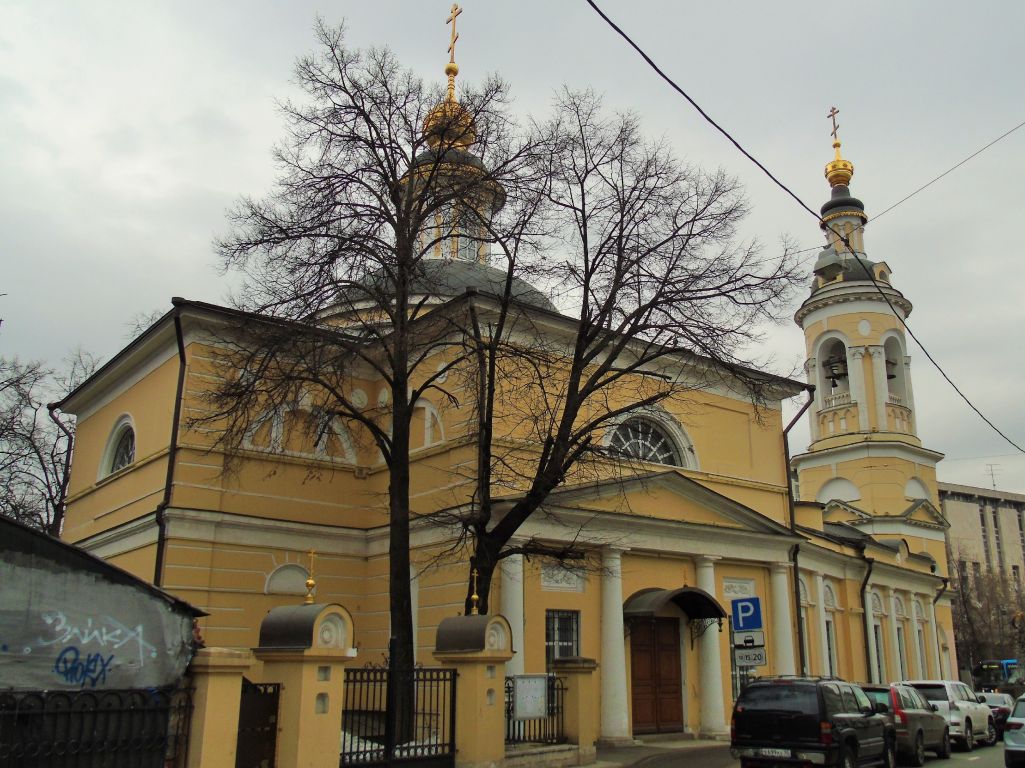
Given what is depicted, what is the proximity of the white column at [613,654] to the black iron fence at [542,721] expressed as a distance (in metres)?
3.74

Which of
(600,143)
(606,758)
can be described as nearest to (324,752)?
(606,758)

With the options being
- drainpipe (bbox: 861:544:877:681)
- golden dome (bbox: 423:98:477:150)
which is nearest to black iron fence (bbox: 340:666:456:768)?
golden dome (bbox: 423:98:477:150)

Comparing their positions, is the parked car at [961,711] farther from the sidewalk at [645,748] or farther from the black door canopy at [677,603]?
the sidewalk at [645,748]

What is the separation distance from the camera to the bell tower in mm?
37656

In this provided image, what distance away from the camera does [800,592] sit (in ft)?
80.8

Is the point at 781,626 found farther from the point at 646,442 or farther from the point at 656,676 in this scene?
the point at 646,442

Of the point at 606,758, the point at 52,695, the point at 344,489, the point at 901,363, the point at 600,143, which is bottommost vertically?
the point at 606,758

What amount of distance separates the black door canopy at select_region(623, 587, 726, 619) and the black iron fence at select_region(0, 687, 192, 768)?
11501 mm

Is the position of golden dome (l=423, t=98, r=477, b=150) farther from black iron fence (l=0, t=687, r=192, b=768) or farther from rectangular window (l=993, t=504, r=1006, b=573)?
rectangular window (l=993, t=504, r=1006, b=573)

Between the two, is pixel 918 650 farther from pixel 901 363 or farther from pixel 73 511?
pixel 73 511

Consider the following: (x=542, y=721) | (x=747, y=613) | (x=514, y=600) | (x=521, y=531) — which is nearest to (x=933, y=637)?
(x=514, y=600)

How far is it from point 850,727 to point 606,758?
430cm

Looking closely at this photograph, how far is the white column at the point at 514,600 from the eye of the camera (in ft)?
57.5

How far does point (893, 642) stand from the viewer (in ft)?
100
